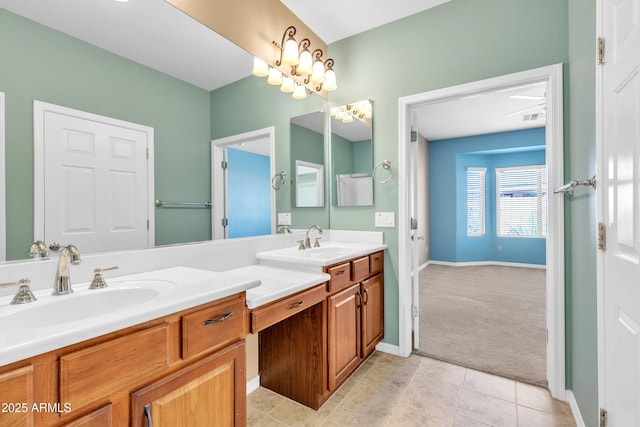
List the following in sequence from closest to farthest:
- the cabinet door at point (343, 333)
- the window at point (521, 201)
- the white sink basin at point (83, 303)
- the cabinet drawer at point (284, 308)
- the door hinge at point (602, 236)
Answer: the white sink basin at point (83, 303)
the door hinge at point (602, 236)
the cabinet drawer at point (284, 308)
the cabinet door at point (343, 333)
the window at point (521, 201)

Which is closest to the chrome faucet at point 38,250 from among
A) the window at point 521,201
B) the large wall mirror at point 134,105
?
the large wall mirror at point 134,105

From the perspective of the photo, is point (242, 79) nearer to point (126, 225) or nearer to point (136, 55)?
point (136, 55)

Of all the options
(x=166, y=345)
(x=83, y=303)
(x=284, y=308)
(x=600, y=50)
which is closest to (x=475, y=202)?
(x=600, y=50)

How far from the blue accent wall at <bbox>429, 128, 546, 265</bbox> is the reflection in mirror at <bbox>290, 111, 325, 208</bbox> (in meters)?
4.01

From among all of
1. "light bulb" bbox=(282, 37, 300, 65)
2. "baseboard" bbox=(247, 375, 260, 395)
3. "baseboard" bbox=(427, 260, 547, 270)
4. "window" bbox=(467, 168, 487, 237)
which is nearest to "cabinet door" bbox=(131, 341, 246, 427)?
"baseboard" bbox=(247, 375, 260, 395)

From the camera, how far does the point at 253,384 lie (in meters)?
1.89

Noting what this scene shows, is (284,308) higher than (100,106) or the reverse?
the reverse

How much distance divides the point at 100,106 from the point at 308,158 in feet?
5.10

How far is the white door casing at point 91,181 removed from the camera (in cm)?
102

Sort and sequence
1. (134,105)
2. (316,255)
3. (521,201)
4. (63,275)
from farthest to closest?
(521,201)
(316,255)
(134,105)
(63,275)

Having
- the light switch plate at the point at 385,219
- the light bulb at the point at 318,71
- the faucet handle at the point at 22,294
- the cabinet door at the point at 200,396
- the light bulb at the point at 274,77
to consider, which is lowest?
the cabinet door at the point at 200,396

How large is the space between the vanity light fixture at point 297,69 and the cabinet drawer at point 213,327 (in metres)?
1.58

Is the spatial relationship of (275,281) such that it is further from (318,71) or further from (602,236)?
(318,71)

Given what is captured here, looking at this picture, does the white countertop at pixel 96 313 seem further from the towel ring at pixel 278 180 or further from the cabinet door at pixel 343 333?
the towel ring at pixel 278 180
